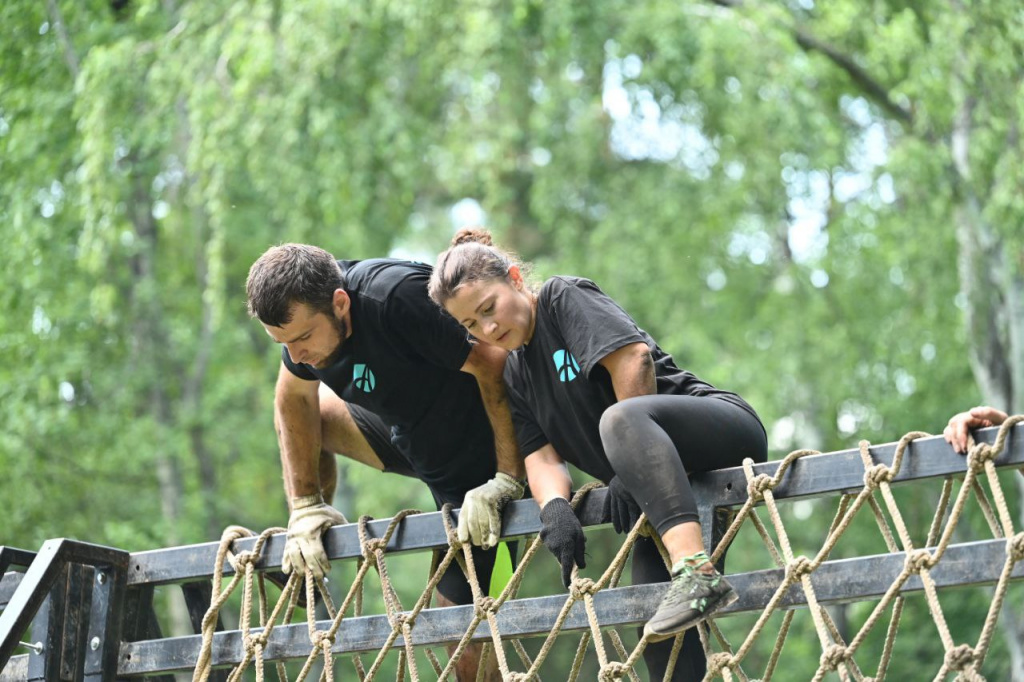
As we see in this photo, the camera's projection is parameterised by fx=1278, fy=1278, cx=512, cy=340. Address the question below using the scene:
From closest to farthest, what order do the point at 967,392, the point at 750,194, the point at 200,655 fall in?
the point at 200,655, the point at 750,194, the point at 967,392

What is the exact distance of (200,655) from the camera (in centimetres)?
289

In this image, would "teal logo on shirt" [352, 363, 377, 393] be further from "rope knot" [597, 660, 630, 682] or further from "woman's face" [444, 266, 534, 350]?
"rope knot" [597, 660, 630, 682]

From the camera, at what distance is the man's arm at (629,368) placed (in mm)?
2531

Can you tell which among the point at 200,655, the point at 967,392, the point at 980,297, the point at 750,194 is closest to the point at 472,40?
the point at 750,194

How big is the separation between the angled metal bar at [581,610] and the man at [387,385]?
0.16 m

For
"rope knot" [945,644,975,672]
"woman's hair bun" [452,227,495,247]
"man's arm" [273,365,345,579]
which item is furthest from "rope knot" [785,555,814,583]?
"man's arm" [273,365,345,579]

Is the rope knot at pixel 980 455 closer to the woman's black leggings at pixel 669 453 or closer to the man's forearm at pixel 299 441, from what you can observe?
the woman's black leggings at pixel 669 453

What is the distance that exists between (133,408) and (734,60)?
6.10 m

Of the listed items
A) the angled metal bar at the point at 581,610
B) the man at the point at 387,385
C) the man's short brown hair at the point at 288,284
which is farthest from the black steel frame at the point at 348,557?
the man's short brown hair at the point at 288,284

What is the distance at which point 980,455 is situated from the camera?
220 cm

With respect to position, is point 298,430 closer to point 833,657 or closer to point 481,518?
point 481,518

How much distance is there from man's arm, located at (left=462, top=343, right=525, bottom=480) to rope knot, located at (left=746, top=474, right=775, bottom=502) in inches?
23.8

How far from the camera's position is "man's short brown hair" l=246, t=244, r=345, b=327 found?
2812 mm

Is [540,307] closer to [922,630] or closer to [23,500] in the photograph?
[23,500]
